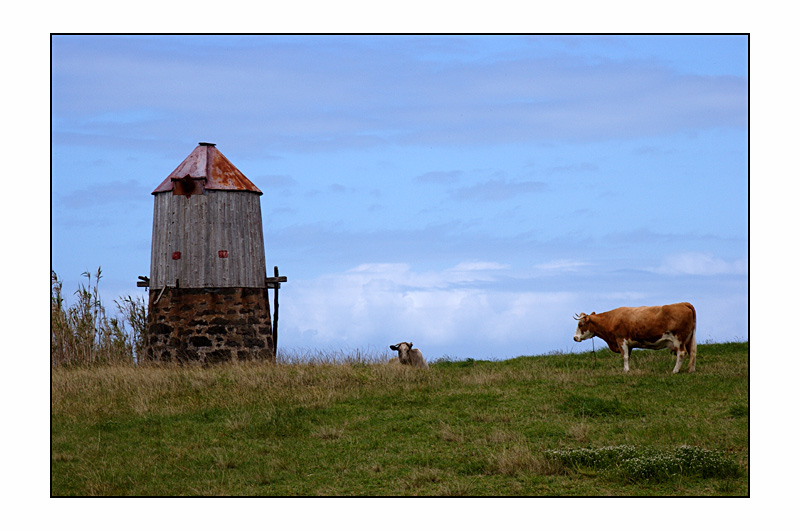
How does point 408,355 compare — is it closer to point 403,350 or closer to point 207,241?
point 403,350

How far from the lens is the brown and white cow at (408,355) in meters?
22.4

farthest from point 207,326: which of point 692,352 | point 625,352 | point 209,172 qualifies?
point 692,352

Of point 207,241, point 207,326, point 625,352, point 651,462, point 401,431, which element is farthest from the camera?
point 207,241

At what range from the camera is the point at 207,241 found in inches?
922

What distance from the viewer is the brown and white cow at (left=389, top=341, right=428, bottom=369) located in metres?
22.4

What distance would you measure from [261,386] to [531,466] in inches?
310

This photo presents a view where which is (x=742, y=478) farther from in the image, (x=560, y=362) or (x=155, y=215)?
(x=155, y=215)

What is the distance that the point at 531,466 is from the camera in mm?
11586

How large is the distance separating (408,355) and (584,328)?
4.72 metres

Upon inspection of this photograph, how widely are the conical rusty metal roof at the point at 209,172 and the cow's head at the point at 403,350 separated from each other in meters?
6.26

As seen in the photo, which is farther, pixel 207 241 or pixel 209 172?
pixel 209 172

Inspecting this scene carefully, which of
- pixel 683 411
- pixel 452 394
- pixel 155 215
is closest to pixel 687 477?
pixel 683 411

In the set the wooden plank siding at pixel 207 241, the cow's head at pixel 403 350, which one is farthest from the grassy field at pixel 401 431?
the wooden plank siding at pixel 207 241

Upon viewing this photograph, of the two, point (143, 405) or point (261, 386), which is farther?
point (261, 386)
